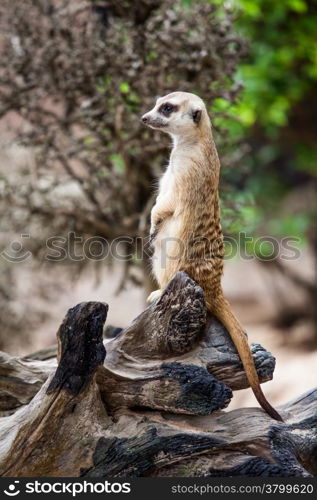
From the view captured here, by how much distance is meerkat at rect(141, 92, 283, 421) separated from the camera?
2.92 m

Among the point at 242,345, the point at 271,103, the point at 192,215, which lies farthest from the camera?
the point at 271,103

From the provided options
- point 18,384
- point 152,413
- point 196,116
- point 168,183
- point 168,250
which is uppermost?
point 196,116

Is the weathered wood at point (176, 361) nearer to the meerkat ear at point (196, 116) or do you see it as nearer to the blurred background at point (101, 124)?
the meerkat ear at point (196, 116)

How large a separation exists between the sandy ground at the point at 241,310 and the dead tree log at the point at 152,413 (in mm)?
2521

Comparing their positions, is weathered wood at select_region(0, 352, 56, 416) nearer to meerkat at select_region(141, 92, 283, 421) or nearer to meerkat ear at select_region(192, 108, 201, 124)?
meerkat at select_region(141, 92, 283, 421)

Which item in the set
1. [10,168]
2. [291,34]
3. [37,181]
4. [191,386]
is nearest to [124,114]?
[37,181]

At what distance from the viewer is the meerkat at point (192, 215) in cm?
292

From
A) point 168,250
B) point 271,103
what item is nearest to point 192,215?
point 168,250

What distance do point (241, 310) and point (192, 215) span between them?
8.61 m

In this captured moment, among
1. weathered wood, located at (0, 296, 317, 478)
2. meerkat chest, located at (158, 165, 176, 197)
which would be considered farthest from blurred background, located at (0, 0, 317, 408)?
weathered wood, located at (0, 296, 317, 478)

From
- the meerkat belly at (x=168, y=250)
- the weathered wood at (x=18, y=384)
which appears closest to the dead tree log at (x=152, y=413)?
the meerkat belly at (x=168, y=250)

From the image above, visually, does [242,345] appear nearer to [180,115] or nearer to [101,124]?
[180,115]

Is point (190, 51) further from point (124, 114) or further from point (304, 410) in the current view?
point (304, 410)

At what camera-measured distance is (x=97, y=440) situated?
2.66m
